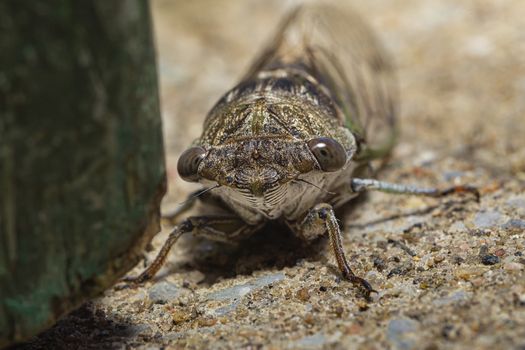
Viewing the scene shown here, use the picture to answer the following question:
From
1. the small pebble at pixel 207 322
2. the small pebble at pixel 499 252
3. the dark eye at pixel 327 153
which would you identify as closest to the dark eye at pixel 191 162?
the dark eye at pixel 327 153

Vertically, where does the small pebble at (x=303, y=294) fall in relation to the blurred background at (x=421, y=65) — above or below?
below

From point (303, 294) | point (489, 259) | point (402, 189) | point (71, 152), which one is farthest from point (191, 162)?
point (489, 259)

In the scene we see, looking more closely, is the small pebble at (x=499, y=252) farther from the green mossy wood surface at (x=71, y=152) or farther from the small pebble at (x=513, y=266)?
the green mossy wood surface at (x=71, y=152)

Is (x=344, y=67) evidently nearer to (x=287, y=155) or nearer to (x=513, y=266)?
(x=287, y=155)

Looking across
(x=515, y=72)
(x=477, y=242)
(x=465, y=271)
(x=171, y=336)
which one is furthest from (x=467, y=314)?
(x=515, y=72)

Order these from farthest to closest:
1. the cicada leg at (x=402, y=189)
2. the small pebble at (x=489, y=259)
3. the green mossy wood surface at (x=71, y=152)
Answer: the cicada leg at (x=402, y=189)
the small pebble at (x=489, y=259)
the green mossy wood surface at (x=71, y=152)

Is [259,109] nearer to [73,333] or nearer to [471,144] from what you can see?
[73,333]

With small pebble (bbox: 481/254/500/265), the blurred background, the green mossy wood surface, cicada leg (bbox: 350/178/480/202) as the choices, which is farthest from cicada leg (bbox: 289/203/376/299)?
the blurred background

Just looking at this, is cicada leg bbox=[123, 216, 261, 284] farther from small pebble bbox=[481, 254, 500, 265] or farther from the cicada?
small pebble bbox=[481, 254, 500, 265]
